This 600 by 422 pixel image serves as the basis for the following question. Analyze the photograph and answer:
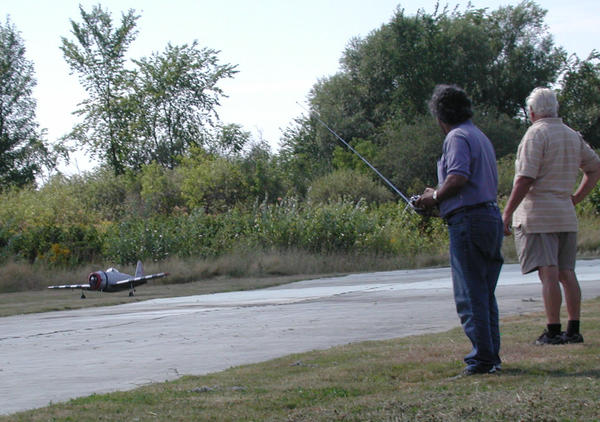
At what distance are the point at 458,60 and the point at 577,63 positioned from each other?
11.5m

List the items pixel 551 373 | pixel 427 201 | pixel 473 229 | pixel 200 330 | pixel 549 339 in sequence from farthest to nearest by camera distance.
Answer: pixel 200 330 < pixel 549 339 < pixel 427 201 < pixel 473 229 < pixel 551 373

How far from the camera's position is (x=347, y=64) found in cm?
7031

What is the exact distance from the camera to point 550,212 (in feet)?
22.1

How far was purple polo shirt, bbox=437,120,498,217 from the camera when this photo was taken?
5.68 m

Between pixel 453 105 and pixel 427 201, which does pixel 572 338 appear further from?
pixel 453 105

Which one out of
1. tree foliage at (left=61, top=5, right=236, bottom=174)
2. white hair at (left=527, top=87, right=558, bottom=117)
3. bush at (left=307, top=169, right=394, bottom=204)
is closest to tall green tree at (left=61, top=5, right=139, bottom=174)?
tree foliage at (left=61, top=5, right=236, bottom=174)

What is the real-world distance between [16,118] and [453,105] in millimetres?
65636

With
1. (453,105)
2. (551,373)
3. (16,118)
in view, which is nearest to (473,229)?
(453,105)

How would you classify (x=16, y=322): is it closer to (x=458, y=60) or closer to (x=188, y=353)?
(x=188, y=353)

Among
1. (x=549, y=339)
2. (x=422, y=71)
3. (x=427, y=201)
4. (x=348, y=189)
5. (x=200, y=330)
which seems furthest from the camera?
(x=422, y=71)

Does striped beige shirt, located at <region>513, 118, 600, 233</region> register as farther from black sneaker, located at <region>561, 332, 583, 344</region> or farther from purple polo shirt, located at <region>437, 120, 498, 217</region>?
purple polo shirt, located at <region>437, 120, 498, 217</region>

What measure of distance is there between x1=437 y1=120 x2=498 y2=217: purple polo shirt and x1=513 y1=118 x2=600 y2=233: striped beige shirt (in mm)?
1038

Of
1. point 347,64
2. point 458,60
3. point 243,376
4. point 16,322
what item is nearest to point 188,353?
point 243,376

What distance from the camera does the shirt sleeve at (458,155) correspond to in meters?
5.65
